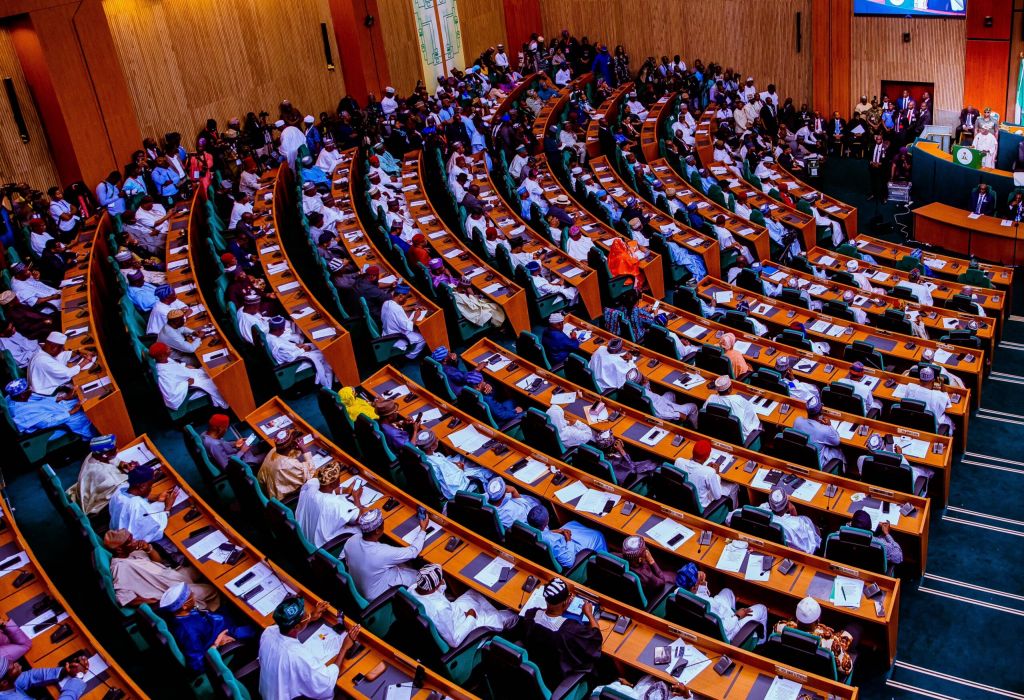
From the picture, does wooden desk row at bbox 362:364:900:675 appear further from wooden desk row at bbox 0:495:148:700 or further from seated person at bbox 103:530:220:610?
wooden desk row at bbox 0:495:148:700

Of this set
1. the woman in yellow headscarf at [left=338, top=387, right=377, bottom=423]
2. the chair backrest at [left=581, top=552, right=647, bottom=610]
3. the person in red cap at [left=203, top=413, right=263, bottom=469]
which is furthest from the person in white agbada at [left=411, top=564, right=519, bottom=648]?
the woman in yellow headscarf at [left=338, top=387, right=377, bottom=423]

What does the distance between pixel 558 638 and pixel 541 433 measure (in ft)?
11.4

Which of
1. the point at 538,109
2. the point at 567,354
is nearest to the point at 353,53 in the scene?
the point at 538,109

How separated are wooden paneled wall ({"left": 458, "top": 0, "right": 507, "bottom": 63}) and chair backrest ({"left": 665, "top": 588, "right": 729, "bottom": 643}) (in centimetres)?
2306

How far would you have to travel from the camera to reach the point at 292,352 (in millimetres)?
12797

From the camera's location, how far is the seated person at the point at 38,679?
7395mm

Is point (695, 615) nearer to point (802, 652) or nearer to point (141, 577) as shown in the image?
point (802, 652)

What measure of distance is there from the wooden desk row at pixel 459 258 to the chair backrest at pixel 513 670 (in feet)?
23.7

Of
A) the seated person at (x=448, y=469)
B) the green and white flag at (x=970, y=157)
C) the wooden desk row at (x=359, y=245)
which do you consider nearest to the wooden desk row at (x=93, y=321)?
the wooden desk row at (x=359, y=245)

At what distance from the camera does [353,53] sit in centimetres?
2364

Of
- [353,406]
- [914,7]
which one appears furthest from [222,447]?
[914,7]

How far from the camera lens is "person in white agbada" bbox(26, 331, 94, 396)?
1199 centimetres

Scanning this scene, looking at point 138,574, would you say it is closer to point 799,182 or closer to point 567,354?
point 567,354

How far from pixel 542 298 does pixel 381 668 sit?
7.81 metres
